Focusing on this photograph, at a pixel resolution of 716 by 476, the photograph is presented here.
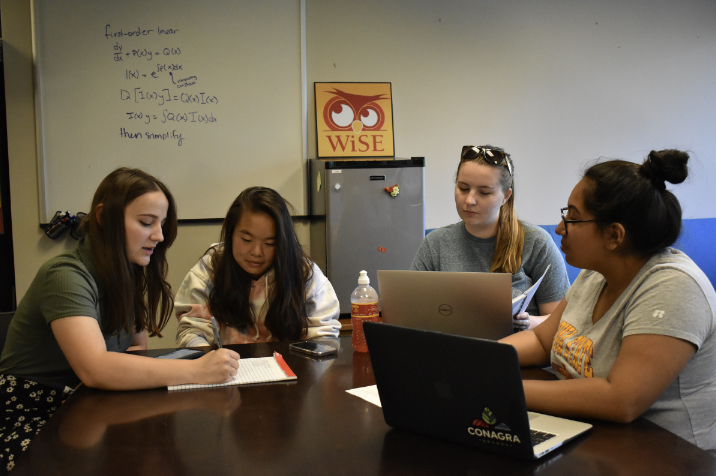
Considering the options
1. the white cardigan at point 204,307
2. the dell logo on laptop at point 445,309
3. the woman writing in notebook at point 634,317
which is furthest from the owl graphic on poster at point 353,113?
the woman writing in notebook at point 634,317

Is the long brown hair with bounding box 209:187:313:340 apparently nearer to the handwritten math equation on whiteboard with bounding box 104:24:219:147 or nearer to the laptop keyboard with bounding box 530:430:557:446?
the laptop keyboard with bounding box 530:430:557:446

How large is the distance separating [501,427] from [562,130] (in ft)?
10.2

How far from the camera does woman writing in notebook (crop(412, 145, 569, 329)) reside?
1.86 metres

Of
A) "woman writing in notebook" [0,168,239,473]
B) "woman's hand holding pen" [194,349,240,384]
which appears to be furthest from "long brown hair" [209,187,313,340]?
"woman's hand holding pen" [194,349,240,384]

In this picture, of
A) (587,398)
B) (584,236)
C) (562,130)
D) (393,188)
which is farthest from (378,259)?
(587,398)

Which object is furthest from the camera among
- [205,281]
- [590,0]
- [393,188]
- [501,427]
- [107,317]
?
[590,0]

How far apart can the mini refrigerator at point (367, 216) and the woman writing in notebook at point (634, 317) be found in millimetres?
1633

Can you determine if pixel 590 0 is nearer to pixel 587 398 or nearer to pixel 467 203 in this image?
pixel 467 203

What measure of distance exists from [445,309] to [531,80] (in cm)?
255

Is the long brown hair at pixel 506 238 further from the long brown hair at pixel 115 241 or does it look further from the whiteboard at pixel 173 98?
the whiteboard at pixel 173 98

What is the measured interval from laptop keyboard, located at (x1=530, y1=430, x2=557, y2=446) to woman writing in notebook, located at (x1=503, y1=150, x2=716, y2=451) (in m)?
0.10

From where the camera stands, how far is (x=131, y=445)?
3.01ft

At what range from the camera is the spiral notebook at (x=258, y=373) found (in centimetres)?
122

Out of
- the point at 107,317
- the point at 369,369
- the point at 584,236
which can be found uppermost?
the point at 584,236
